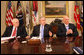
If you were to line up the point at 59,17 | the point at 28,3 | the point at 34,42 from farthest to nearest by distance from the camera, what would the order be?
the point at 59,17 → the point at 28,3 → the point at 34,42

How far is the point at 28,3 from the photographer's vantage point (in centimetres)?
673

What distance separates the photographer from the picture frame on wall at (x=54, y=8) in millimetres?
7633

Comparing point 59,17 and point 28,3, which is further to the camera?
point 59,17

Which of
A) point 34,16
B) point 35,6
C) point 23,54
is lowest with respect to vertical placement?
point 23,54

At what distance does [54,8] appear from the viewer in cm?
773

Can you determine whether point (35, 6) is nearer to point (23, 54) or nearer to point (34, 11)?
point (34, 11)

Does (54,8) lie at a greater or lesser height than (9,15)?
greater

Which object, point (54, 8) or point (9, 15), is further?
point (54, 8)

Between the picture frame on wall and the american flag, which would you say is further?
the picture frame on wall

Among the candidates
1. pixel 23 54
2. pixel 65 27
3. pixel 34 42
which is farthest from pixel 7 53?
pixel 65 27

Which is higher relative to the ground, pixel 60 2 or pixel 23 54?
pixel 60 2

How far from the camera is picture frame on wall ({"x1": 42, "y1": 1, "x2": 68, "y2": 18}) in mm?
7633

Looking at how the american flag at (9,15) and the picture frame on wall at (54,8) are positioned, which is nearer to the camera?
the american flag at (9,15)

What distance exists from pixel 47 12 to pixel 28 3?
1.35 metres
